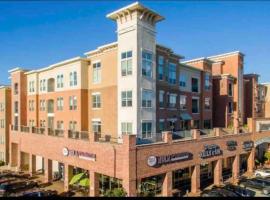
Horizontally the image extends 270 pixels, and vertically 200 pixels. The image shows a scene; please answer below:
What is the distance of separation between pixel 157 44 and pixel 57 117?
20.4 metres

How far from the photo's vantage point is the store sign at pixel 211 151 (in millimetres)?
29744

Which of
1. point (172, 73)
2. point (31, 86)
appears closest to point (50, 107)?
point (31, 86)

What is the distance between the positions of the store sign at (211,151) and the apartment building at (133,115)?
0.13 m

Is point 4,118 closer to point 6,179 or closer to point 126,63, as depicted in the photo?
point 6,179

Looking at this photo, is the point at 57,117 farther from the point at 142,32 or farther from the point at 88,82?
the point at 142,32

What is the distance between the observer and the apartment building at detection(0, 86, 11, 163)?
4922 centimetres

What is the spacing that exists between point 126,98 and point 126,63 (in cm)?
407

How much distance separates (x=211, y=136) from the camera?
31.8 metres

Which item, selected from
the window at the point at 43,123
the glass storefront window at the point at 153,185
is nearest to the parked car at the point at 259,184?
the glass storefront window at the point at 153,185

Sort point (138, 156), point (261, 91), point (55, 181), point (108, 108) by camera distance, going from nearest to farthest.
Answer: point (138, 156), point (108, 108), point (55, 181), point (261, 91)

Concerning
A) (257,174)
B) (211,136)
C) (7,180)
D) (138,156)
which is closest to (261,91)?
(257,174)

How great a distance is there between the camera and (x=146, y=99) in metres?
28.9

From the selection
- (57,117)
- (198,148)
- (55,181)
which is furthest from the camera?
(57,117)

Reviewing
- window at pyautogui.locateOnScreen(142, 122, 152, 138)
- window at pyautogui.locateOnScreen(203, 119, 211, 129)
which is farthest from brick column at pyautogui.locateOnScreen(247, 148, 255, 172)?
window at pyautogui.locateOnScreen(142, 122, 152, 138)
